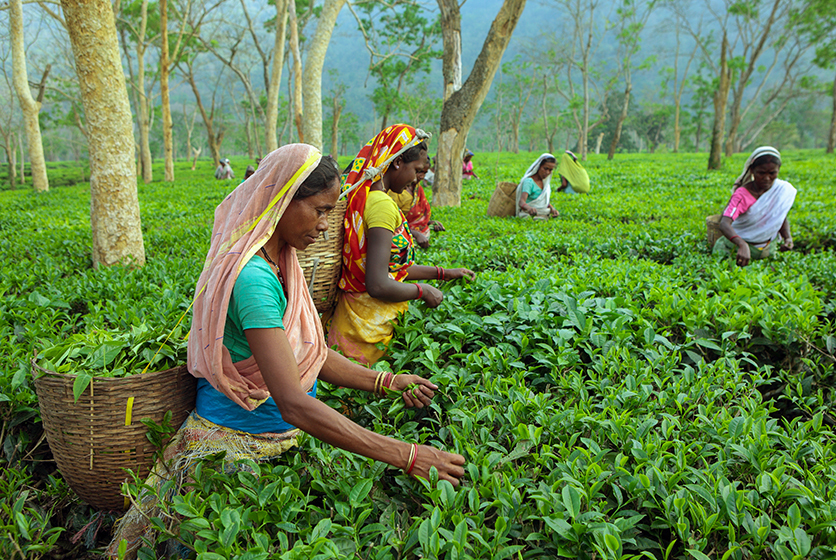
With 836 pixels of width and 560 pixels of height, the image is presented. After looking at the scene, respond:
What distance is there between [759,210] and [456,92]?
5.58 m

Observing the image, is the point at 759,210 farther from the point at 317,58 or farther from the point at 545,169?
the point at 317,58

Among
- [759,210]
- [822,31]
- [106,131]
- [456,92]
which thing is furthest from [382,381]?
[822,31]

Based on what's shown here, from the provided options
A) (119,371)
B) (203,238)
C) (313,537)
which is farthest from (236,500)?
(203,238)

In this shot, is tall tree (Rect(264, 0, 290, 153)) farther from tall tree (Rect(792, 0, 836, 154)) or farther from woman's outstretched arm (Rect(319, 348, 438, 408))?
tall tree (Rect(792, 0, 836, 154))

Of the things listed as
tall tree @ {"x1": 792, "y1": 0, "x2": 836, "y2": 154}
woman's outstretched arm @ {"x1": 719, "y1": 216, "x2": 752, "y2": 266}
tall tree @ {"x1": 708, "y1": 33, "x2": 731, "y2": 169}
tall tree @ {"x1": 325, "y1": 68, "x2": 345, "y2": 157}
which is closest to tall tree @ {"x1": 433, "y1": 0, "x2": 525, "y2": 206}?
woman's outstretched arm @ {"x1": 719, "y1": 216, "x2": 752, "y2": 266}

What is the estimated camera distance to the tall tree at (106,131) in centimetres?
440

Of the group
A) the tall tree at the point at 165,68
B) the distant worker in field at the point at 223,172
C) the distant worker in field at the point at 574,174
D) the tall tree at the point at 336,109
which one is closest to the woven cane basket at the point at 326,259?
the distant worker in field at the point at 574,174

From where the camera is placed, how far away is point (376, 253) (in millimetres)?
2467

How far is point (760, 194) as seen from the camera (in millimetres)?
4984

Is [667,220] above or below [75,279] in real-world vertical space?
above

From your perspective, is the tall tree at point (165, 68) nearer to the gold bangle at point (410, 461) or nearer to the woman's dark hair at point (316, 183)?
the woman's dark hair at point (316, 183)

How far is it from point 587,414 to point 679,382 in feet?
1.80

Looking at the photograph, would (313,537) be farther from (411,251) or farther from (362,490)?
(411,251)

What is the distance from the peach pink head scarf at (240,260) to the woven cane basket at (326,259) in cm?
72
